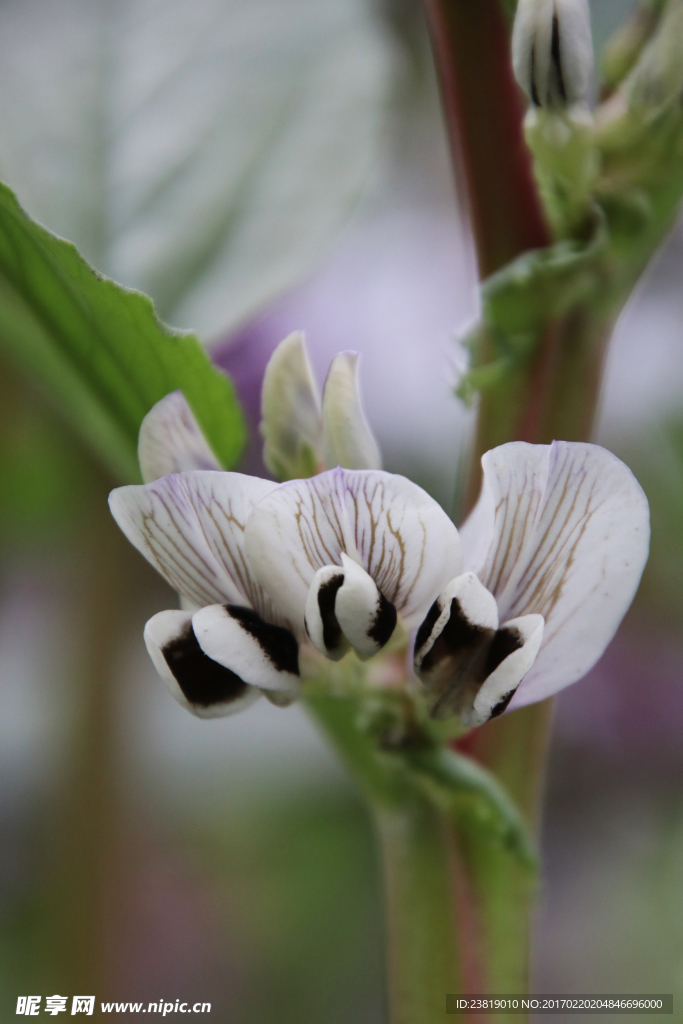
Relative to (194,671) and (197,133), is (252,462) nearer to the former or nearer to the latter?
(197,133)

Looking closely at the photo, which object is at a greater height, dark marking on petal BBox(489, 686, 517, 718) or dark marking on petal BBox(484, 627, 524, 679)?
dark marking on petal BBox(484, 627, 524, 679)

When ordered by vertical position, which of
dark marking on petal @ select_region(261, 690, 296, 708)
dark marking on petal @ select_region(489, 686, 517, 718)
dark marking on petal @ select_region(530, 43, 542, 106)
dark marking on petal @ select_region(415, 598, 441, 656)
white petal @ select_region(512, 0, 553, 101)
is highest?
white petal @ select_region(512, 0, 553, 101)

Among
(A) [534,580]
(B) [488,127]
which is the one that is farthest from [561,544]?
(B) [488,127]

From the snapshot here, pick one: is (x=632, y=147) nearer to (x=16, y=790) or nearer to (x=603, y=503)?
(x=603, y=503)

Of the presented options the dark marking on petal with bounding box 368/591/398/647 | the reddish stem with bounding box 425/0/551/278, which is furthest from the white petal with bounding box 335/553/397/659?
the reddish stem with bounding box 425/0/551/278

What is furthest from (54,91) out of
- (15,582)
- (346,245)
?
(15,582)

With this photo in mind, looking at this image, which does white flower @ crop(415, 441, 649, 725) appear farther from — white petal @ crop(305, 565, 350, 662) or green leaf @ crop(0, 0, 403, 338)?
green leaf @ crop(0, 0, 403, 338)

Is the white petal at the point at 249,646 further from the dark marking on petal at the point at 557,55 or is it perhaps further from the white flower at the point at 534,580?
the dark marking on petal at the point at 557,55
